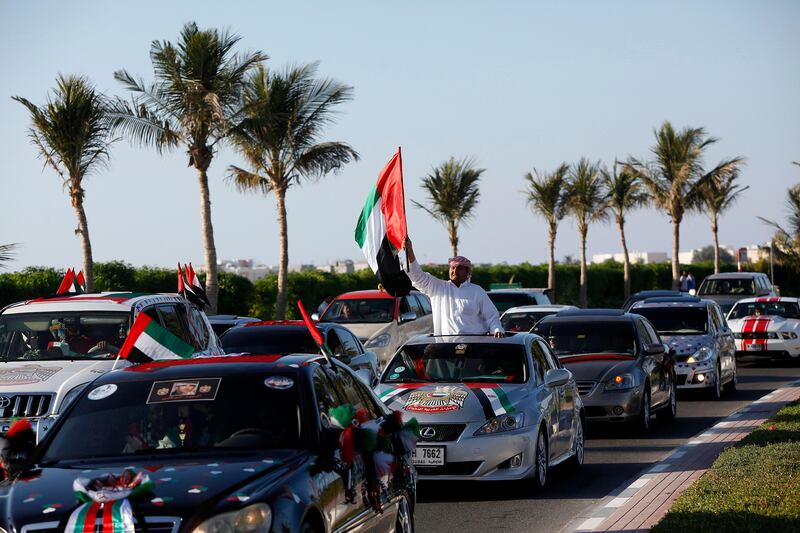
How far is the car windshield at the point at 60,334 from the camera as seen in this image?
12766mm

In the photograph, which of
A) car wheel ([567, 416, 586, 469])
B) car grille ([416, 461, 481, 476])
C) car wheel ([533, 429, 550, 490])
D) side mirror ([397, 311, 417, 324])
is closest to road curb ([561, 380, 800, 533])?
car wheel ([533, 429, 550, 490])

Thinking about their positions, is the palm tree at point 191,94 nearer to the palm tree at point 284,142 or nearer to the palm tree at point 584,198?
the palm tree at point 284,142

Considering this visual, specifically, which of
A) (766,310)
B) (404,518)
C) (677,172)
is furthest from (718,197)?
(404,518)

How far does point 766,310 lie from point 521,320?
7.73 meters

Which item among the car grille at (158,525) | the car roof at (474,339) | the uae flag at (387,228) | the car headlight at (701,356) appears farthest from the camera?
the car headlight at (701,356)

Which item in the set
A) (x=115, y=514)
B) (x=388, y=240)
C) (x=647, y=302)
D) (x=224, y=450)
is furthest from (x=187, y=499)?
(x=647, y=302)

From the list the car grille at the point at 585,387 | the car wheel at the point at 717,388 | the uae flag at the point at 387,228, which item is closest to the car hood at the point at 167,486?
the uae flag at the point at 387,228

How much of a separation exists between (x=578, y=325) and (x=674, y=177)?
3890 centimetres

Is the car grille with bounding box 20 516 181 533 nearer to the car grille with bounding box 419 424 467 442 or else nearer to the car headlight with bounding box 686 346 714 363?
the car grille with bounding box 419 424 467 442

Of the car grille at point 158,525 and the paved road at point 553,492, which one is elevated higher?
the car grille at point 158,525

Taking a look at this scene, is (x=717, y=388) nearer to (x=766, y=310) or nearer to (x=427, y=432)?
(x=766, y=310)

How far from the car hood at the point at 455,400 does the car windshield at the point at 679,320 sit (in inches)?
407

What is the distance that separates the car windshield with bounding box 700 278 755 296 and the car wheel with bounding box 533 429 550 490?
26.9 m

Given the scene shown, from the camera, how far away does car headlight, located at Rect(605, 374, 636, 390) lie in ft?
51.8
